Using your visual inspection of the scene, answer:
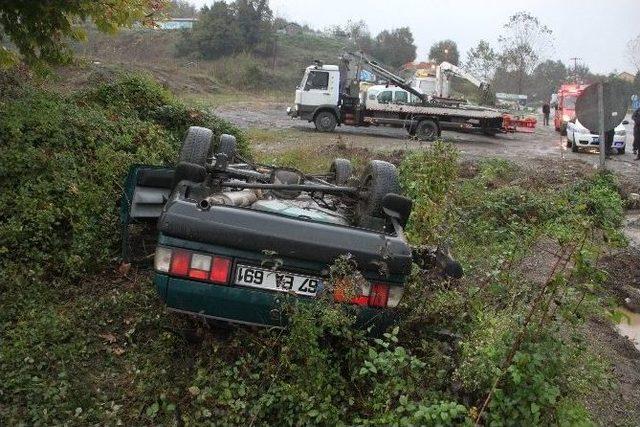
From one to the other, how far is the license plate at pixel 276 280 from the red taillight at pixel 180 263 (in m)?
0.28

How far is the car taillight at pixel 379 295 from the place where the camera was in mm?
3293

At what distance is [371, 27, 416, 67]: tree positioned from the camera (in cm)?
6031

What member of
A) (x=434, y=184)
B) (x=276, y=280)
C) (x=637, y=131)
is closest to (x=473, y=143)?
(x=637, y=131)

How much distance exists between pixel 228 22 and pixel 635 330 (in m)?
45.5

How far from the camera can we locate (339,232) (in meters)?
3.29

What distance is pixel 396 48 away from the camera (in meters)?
60.4

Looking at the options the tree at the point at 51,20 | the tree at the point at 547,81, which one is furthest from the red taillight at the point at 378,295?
the tree at the point at 547,81

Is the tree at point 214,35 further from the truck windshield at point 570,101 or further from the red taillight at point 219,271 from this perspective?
the red taillight at point 219,271

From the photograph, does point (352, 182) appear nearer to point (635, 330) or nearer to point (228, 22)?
point (635, 330)

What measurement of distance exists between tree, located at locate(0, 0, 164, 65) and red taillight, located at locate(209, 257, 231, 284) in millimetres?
2550

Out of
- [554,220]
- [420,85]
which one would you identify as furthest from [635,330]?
[420,85]

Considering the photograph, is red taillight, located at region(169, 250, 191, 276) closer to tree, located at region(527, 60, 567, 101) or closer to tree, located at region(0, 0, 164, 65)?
tree, located at region(0, 0, 164, 65)

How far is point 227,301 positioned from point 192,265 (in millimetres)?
277

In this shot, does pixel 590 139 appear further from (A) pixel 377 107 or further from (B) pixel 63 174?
(B) pixel 63 174
